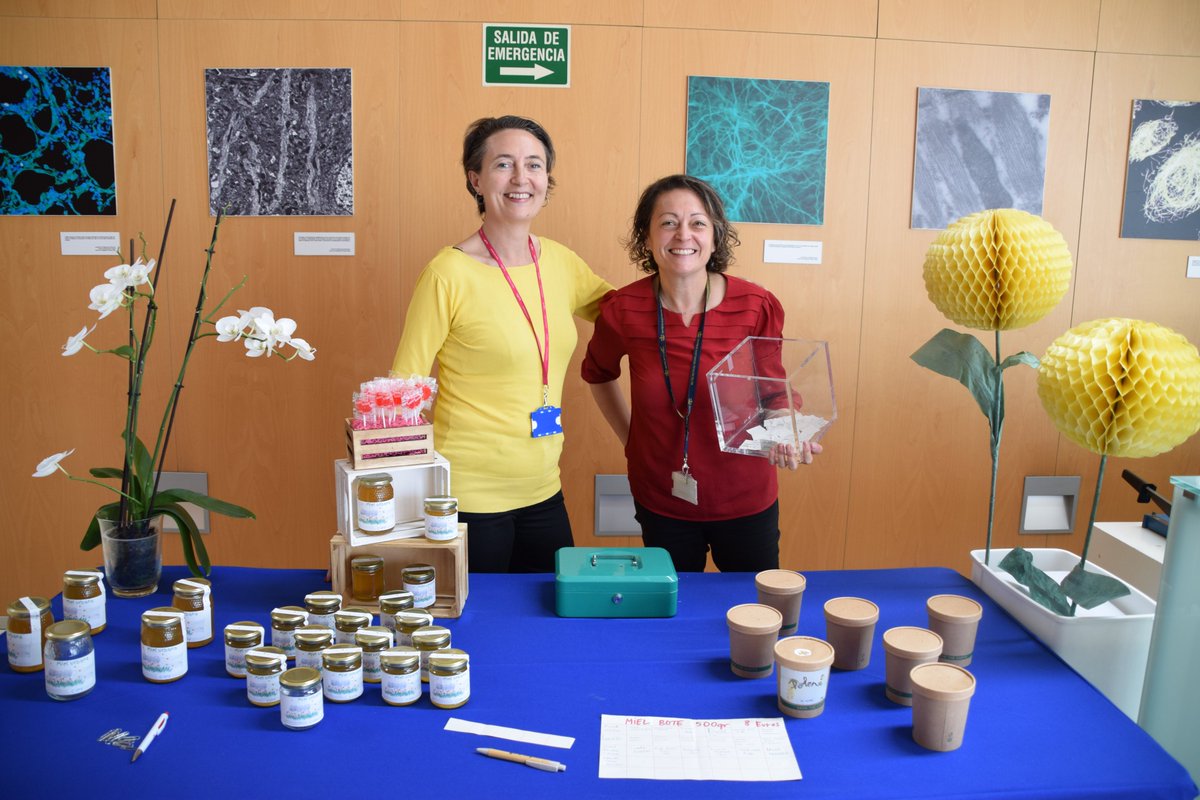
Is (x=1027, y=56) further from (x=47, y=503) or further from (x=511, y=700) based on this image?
(x=47, y=503)

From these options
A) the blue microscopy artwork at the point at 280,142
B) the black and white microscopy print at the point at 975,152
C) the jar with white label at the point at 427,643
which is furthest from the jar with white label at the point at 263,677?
the black and white microscopy print at the point at 975,152

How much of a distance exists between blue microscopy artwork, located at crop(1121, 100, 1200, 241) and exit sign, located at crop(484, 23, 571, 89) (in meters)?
2.30

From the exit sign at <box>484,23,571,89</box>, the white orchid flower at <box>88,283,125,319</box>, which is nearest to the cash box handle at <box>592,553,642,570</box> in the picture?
the white orchid flower at <box>88,283,125,319</box>

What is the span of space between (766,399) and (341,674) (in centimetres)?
123

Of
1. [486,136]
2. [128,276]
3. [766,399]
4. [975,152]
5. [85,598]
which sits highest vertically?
[975,152]

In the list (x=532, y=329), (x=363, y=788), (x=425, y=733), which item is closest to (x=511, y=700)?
(x=425, y=733)

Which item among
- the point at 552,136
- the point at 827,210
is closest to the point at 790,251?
the point at 827,210

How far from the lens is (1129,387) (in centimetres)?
136

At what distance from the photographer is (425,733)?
4.50 feet

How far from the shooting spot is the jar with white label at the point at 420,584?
171cm

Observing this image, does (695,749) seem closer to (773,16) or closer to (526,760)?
(526,760)

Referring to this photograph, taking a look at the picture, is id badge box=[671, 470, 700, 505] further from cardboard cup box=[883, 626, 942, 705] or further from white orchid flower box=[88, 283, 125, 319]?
white orchid flower box=[88, 283, 125, 319]

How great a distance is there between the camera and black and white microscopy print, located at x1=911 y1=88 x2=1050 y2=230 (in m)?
3.26

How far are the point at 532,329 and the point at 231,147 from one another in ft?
5.34
